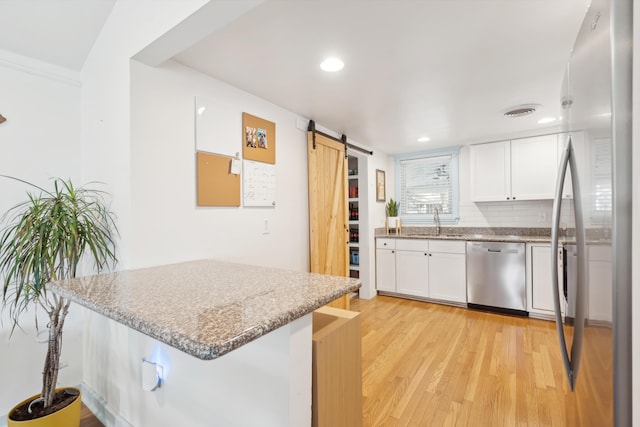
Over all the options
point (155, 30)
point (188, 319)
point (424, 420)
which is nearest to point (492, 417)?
point (424, 420)

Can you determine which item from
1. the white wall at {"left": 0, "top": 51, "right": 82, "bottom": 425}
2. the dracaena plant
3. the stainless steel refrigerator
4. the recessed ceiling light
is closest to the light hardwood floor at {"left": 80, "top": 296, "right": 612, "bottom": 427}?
the white wall at {"left": 0, "top": 51, "right": 82, "bottom": 425}

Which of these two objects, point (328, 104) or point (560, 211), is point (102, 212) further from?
point (560, 211)

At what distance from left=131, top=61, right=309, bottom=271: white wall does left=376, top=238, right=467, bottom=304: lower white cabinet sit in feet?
7.06

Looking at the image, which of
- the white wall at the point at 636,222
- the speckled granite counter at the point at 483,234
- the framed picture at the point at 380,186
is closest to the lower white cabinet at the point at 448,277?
the speckled granite counter at the point at 483,234

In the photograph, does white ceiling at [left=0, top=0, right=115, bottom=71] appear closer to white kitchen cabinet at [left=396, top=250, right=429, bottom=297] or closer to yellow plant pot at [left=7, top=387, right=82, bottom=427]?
yellow plant pot at [left=7, top=387, right=82, bottom=427]

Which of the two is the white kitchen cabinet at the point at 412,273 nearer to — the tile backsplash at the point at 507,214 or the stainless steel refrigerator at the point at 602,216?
the tile backsplash at the point at 507,214

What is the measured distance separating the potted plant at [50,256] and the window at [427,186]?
13.2ft

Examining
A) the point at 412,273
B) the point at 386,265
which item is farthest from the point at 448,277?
the point at 386,265

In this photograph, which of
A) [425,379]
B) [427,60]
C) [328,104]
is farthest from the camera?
[328,104]

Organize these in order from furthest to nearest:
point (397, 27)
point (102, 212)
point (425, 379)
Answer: point (425, 379) → point (102, 212) → point (397, 27)

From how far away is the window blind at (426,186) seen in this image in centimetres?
432

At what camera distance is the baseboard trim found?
1632 mm

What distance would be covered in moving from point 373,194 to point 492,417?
2.96 metres

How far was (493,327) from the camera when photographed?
306 cm
